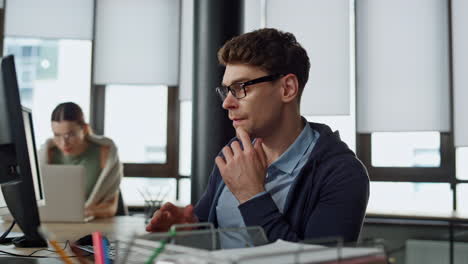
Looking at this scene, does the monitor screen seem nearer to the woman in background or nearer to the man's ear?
the man's ear

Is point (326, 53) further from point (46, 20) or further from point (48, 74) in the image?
point (46, 20)

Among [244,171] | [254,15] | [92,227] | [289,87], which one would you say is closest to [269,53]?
[289,87]

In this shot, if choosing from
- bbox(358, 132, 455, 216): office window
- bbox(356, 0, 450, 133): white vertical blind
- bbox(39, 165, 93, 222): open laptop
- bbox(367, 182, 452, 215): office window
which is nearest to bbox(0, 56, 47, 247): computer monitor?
bbox(39, 165, 93, 222): open laptop

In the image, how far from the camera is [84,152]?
3.29m

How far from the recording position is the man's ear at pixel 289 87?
4.66ft

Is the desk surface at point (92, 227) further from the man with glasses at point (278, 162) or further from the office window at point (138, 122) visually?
the office window at point (138, 122)

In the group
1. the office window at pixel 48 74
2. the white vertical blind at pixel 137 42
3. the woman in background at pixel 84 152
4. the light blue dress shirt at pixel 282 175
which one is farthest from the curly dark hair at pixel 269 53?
the office window at pixel 48 74

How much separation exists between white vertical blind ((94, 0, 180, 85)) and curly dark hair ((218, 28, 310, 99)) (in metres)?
3.47

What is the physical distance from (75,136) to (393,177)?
2579 millimetres

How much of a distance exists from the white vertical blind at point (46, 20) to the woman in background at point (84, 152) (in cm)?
181

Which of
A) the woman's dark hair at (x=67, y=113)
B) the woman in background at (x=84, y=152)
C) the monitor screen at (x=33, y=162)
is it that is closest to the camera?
the monitor screen at (x=33, y=162)

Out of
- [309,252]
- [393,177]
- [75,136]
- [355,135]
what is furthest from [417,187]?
[309,252]

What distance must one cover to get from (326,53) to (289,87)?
3.24 metres

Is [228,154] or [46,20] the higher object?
[46,20]
